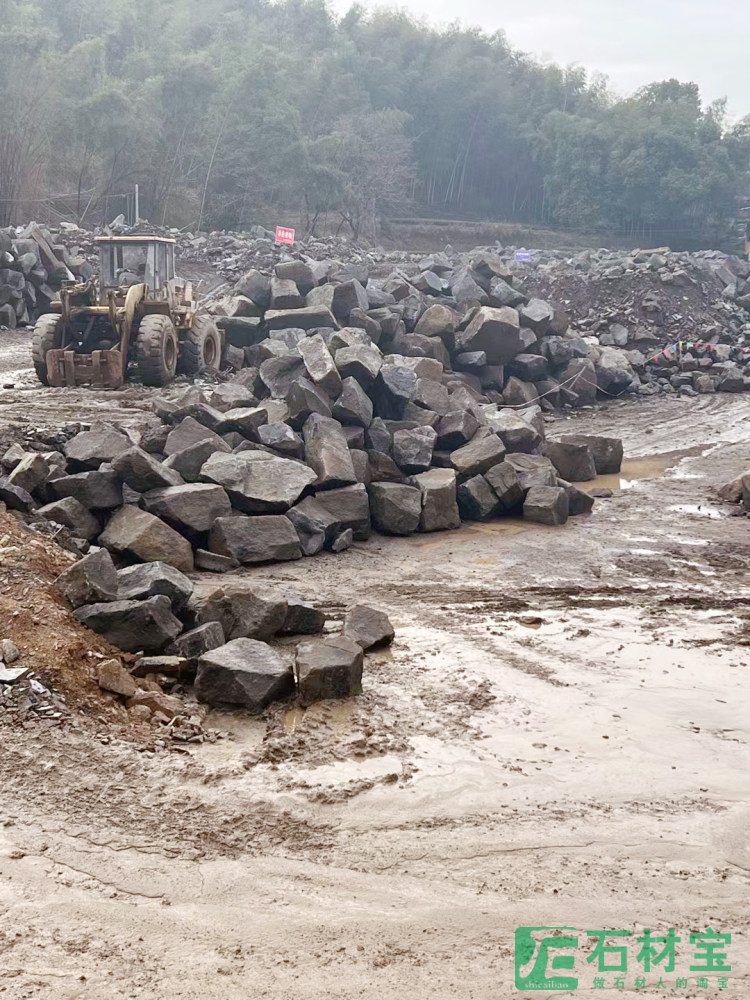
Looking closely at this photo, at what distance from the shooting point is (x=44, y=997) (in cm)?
269

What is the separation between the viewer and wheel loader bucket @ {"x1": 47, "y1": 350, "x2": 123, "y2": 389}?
13.1 meters

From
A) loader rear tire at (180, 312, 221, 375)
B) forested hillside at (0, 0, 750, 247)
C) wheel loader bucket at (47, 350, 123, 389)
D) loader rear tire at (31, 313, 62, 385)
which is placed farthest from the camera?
forested hillside at (0, 0, 750, 247)

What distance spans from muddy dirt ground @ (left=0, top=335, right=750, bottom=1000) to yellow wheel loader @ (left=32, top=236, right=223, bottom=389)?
7.89 metres

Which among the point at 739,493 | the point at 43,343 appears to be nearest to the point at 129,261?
the point at 43,343

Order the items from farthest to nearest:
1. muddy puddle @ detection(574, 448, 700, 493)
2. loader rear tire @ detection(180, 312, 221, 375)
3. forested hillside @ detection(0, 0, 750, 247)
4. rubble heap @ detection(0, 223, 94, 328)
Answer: forested hillside @ detection(0, 0, 750, 247) → rubble heap @ detection(0, 223, 94, 328) → loader rear tire @ detection(180, 312, 221, 375) → muddy puddle @ detection(574, 448, 700, 493)

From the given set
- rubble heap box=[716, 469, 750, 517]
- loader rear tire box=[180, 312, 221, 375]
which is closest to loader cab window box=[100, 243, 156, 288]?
loader rear tire box=[180, 312, 221, 375]

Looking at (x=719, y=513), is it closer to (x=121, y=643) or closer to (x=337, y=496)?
(x=337, y=496)

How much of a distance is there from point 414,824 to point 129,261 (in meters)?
12.6

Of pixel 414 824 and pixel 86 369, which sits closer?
pixel 414 824

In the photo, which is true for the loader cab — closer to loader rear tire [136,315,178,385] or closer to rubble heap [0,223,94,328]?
loader rear tire [136,315,178,385]

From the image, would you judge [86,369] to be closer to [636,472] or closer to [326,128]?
[636,472]

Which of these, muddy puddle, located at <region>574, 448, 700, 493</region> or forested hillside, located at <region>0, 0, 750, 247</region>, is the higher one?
forested hillside, located at <region>0, 0, 750, 247</region>

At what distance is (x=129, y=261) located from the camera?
1466 centimetres

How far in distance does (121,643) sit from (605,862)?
2.97 meters
